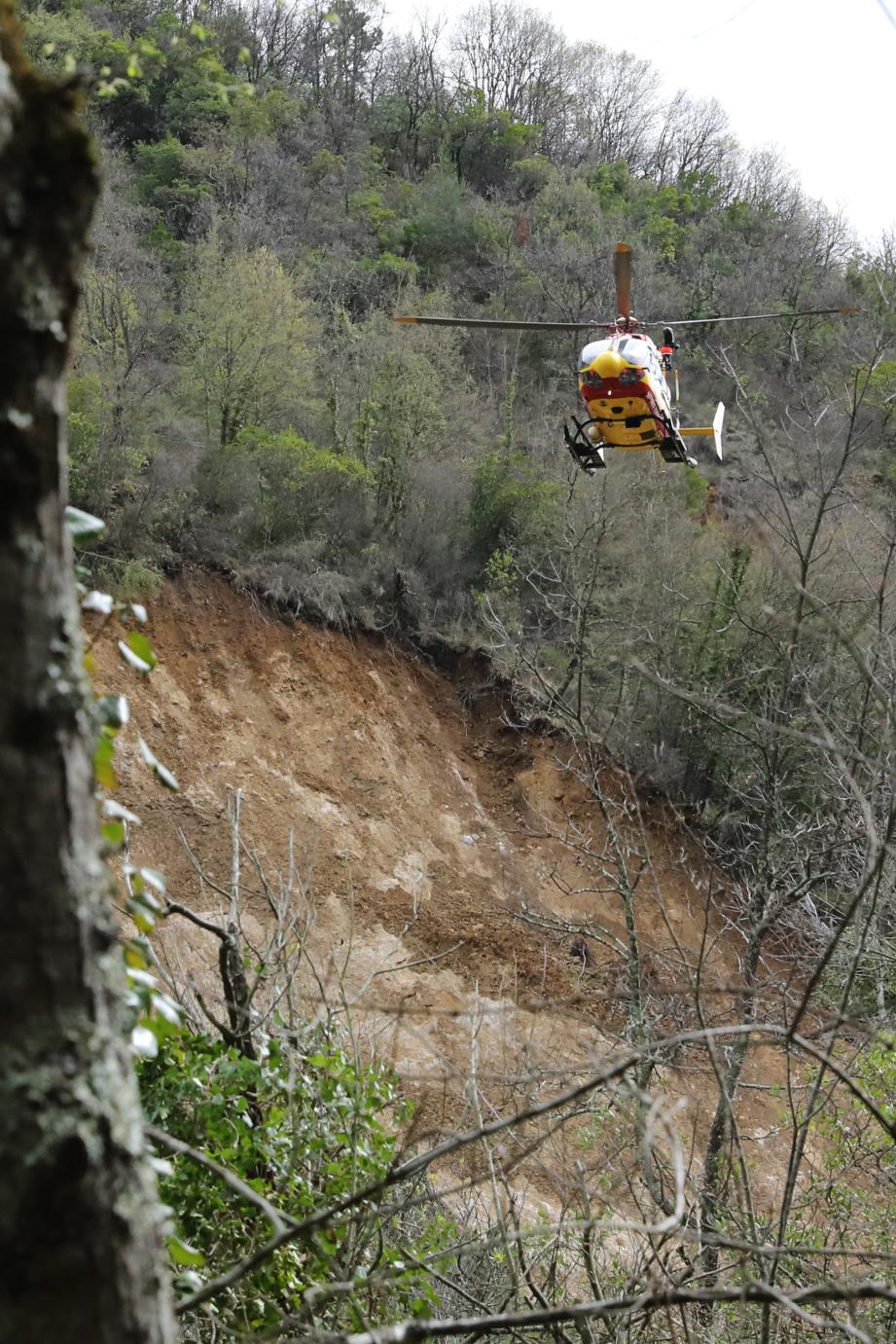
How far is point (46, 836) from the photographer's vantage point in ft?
3.37

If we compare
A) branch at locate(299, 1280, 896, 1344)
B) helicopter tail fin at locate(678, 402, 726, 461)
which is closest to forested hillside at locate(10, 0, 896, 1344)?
branch at locate(299, 1280, 896, 1344)

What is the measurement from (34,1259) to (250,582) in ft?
60.8

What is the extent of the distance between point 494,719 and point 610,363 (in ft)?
35.9

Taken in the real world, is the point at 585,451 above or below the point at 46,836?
above

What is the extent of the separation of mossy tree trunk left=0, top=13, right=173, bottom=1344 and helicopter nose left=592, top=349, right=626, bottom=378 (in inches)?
351

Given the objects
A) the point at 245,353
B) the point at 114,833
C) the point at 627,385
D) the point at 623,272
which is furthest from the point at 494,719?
the point at 114,833

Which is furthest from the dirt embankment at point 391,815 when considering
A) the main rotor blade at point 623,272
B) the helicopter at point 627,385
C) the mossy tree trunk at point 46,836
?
the mossy tree trunk at point 46,836

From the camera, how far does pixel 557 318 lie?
33.1 metres

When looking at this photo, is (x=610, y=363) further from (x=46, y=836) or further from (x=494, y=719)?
(x=494, y=719)

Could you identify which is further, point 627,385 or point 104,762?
point 627,385

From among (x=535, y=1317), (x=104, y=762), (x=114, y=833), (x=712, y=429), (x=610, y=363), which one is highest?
(x=610, y=363)

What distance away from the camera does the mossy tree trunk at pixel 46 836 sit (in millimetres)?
1003

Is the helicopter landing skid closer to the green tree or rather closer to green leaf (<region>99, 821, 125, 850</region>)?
green leaf (<region>99, 821, 125, 850</region>)

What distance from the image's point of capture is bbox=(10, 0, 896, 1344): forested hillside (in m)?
3.78
